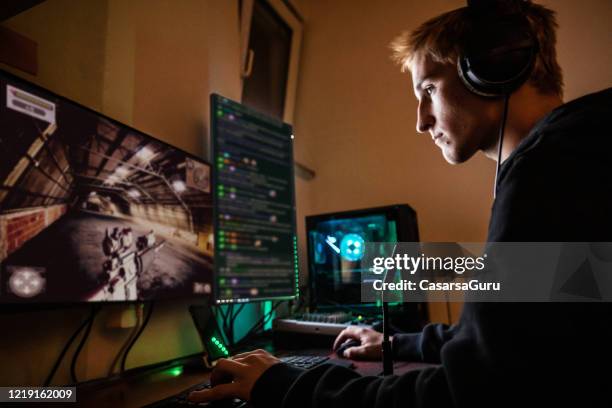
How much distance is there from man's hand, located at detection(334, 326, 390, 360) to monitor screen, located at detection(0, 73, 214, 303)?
1.35ft

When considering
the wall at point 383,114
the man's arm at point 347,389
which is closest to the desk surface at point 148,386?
the man's arm at point 347,389

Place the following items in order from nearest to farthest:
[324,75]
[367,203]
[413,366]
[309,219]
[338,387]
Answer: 1. [338,387]
2. [413,366]
3. [309,219]
4. [367,203]
5. [324,75]

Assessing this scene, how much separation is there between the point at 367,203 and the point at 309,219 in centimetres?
45

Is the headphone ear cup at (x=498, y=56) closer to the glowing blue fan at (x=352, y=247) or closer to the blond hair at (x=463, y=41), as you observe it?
the blond hair at (x=463, y=41)

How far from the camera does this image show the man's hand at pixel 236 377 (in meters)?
0.56

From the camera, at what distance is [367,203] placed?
1.99m

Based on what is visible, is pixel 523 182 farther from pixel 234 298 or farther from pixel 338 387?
pixel 234 298

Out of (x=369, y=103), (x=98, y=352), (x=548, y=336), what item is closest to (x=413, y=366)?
(x=548, y=336)

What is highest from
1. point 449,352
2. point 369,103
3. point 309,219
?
point 369,103

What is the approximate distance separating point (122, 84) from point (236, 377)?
0.79 meters

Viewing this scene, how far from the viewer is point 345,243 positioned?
5.25 feet

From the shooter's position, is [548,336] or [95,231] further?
[95,231]

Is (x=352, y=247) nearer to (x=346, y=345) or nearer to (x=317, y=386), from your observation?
(x=346, y=345)

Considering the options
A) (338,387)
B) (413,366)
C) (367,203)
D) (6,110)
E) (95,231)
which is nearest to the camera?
(338,387)
